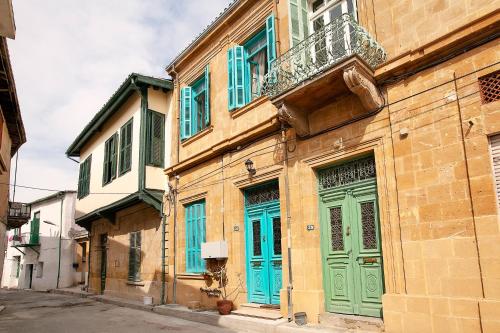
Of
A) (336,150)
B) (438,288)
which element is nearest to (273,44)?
(336,150)

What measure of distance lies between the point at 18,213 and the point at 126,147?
1870 centimetres

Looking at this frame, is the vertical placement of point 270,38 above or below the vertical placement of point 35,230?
above

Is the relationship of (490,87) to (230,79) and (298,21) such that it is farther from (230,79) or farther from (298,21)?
(230,79)

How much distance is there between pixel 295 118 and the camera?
25.9ft

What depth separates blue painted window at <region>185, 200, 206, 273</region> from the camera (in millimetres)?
11008

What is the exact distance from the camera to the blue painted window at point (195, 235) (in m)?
11.0

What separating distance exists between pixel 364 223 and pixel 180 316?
5410 mm

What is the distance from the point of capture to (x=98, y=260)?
1808 cm

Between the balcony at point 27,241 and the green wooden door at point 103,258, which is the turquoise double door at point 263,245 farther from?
the balcony at point 27,241

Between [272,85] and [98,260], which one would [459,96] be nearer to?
[272,85]

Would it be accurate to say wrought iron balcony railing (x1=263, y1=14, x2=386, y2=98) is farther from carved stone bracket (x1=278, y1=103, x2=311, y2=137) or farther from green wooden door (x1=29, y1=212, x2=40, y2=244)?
green wooden door (x1=29, y1=212, x2=40, y2=244)

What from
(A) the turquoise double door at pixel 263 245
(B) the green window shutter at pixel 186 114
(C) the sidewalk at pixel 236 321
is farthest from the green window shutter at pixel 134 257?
(A) the turquoise double door at pixel 263 245

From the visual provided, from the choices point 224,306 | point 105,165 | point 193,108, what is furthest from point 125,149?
point 224,306

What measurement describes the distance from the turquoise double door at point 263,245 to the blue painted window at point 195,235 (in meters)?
1.75
